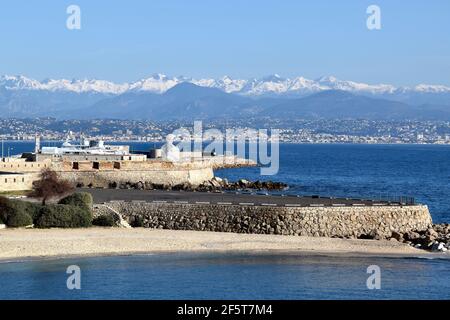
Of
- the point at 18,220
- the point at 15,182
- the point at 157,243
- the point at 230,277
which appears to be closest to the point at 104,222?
the point at 18,220

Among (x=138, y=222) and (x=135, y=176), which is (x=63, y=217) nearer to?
(x=138, y=222)

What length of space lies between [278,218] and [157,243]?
6436mm

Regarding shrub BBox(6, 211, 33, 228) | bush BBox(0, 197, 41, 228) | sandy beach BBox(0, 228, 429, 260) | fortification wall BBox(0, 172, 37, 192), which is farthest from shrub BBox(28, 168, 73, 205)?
fortification wall BBox(0, 172, 37, 192)

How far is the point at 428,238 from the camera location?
4303cm

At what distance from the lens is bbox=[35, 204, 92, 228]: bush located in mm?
42219

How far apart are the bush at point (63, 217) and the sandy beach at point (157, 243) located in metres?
0.78

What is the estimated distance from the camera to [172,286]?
32500 millimetres

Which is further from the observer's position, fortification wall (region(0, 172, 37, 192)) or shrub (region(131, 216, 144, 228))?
fortification wall (region(0, 172, 37, 192))

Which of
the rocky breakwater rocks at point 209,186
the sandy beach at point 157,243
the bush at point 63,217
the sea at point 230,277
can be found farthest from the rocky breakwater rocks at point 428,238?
the rocky breakwater rocks at point 209,186

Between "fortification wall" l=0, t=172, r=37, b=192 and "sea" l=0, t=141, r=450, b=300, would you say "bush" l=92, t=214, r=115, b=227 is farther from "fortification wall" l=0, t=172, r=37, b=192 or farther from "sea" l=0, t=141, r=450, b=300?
"fortification wall" l=0, t=172, r=37, b=192

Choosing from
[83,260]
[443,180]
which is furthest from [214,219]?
[443,180]

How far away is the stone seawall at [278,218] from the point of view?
4403cm

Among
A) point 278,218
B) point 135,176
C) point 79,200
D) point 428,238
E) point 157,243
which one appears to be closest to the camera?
point 157,243

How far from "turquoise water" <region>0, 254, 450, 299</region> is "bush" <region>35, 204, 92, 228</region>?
571cm
